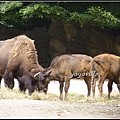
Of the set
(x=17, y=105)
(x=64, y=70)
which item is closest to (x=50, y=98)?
(x=64, y=70)

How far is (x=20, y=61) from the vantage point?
13.1 m

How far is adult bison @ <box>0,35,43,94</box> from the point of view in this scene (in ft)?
42.0

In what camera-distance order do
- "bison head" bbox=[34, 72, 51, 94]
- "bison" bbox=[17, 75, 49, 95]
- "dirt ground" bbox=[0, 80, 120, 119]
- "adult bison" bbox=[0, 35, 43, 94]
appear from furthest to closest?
"adult bison" bbox=[0, 35, 43, 94]
"bison" bbox=[17, 75, 49, 95]
"bison head" bbox=[34, 72, 51, 94]
"dirt ground" bbox=[0, 80, 120, 119]

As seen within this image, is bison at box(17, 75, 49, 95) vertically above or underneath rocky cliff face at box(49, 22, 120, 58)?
underneath

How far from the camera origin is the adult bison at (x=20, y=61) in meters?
12.8

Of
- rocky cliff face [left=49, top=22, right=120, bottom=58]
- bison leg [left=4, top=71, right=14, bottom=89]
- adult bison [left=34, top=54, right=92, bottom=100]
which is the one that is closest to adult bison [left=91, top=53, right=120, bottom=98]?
adult bison [left=34, top=54, right=92, bottom=100]

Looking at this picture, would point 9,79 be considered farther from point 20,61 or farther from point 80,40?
point 80,40

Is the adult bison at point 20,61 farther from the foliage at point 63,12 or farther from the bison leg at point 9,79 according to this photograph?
the foliage at point 63,12

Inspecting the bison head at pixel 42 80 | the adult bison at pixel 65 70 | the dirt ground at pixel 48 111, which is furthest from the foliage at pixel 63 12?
the dirt ground at pixel 48 111

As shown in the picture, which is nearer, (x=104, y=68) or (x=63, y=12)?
(x=104, y=68)

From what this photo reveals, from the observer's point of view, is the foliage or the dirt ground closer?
the dirt ground

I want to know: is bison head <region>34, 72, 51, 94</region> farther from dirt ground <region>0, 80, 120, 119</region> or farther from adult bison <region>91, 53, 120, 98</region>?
dirt ground <region>0, 80, 120, 119</region>

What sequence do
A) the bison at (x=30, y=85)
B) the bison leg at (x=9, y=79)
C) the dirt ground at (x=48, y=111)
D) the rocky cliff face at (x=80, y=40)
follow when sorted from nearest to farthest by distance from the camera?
the dirt ground at (x=48, y=111), the bison at (x=30, y=85), the bison leg at (x=9, y=79), the rocky cliff face at (x=80, y=40)

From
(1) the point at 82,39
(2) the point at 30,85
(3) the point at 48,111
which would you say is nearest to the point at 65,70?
(2) the point at 30,85
